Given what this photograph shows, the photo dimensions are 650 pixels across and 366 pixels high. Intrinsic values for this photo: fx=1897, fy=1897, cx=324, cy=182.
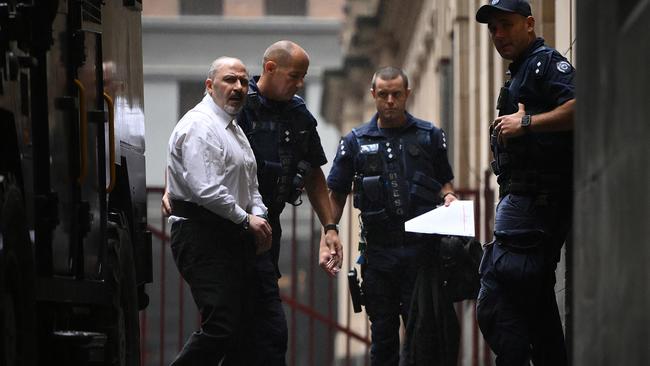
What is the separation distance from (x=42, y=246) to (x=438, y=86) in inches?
727

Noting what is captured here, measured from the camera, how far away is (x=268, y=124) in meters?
10.3

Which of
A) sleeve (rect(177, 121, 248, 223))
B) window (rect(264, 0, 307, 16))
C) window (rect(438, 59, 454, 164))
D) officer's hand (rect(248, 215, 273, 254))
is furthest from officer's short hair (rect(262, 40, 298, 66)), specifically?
window (rect(264, 0, 307, 16))

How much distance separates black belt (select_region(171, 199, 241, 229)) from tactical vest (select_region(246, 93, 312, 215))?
822 millimetres

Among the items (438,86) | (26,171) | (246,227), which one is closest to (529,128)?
(246,227)

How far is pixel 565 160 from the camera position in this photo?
8.42 meters

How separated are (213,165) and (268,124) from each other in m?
0.96

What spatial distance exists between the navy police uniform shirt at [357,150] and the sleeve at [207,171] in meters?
2.13

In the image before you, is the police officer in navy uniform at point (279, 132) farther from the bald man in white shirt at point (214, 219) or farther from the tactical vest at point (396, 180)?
the tactical vest at point (396, 180)

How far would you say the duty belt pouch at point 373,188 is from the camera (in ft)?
36.8

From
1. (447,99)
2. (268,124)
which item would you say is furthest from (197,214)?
Answer: (447,99)

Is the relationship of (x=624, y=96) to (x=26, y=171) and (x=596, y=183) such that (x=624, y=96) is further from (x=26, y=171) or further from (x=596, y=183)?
(x=26, y=171)

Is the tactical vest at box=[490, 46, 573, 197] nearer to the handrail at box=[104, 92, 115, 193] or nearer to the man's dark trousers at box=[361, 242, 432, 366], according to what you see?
the handrail at box=[104, 92, 115, 193]

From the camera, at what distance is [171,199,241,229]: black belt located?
947 centimetres

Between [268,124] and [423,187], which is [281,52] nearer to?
[268,124]
